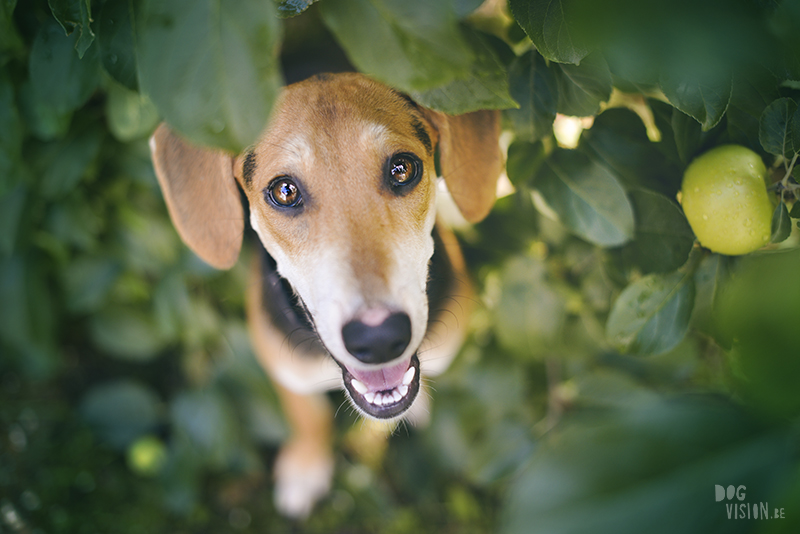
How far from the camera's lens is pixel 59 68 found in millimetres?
933

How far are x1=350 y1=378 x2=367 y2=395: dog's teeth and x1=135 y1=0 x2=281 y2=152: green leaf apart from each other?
0.61 meters

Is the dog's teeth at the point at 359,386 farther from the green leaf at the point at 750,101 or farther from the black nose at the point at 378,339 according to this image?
the green leaf at the point at 750,101

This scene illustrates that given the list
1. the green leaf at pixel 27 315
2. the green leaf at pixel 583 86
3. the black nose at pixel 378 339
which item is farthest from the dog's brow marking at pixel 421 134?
the green leaf at pixel 27 315

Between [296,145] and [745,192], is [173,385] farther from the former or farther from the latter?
[745,192]

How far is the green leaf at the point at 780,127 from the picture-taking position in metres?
0.74

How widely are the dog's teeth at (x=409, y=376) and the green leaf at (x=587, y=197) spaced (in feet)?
1.69

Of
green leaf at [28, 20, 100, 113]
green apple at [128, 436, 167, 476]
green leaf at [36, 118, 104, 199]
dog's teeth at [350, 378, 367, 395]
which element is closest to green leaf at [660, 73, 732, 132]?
dog's teeth at [350, 378, 367, 395]

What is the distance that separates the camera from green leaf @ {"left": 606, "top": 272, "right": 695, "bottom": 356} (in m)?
0.96

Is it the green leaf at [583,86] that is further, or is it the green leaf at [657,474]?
the green leaf at [583,86]

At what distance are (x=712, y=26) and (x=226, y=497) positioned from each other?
8.41ft

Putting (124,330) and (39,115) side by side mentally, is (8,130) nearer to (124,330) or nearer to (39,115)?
(39,115)

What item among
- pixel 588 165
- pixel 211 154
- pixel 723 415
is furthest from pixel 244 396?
pixel 723 415

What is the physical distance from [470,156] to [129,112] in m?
0.90

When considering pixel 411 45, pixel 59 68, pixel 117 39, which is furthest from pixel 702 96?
pixel 59 68
